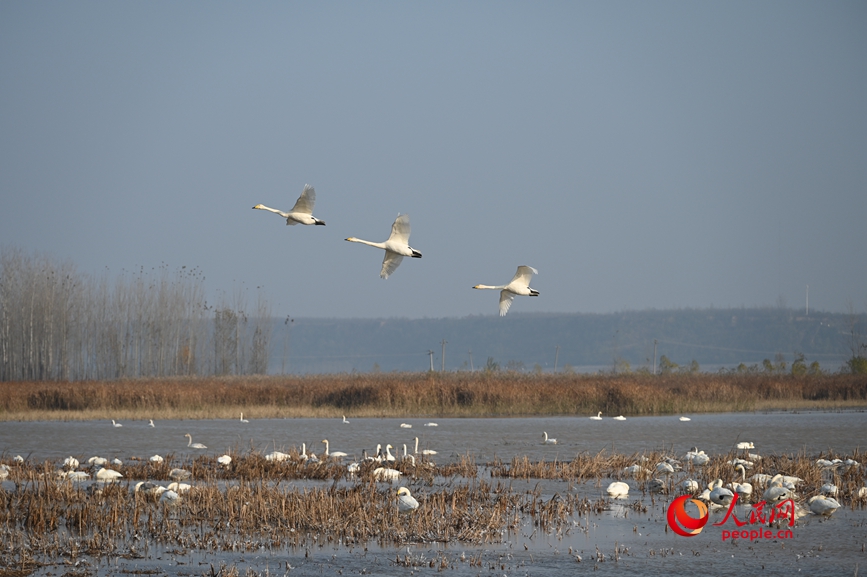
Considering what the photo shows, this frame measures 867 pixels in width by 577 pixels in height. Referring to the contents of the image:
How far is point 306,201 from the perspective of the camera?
12.0 meters

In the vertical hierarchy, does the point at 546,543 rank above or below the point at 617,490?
below

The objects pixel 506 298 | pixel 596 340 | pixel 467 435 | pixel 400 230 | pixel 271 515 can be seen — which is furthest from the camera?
pixel 596 340

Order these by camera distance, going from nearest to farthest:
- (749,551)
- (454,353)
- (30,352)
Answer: (749,551) → (30,352) → (454,353)

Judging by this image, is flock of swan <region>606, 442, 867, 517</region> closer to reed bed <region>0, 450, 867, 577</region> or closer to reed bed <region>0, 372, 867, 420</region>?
reed bed <region>0, 450, 867, 577</region>

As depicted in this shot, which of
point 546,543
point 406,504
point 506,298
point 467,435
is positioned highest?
point 506,298

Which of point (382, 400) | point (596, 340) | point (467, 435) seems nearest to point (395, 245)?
point (467, 435)

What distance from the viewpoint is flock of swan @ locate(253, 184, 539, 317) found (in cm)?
1188

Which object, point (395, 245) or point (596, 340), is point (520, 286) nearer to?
point (395, 245)

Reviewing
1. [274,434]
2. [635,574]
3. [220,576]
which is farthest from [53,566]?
[274,434]

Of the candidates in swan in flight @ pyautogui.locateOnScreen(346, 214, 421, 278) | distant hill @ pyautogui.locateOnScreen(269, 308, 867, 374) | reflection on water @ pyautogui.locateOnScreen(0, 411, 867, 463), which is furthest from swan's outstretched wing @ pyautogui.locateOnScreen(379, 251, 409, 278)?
distant hill @ pyautogui.locateOnScreen(269, 308, 867, 374)

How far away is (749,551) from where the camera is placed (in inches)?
418

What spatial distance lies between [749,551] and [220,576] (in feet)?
18.4

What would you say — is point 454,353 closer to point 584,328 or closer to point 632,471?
point 584,328

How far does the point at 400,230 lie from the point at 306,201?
54.9 inches
